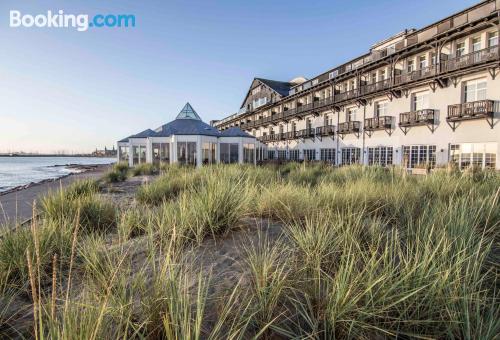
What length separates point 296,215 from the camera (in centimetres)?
427

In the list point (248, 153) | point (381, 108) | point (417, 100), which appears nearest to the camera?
point (417, 100)

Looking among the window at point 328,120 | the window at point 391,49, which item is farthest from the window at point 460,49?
the window at point 328,120

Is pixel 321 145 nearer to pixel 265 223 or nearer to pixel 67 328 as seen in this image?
pixel 265 223

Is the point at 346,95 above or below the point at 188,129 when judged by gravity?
above

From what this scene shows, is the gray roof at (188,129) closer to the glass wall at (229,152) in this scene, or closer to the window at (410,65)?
the glass wall at (229,152)

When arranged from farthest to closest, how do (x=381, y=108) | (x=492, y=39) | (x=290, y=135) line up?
(x=290, y=135) < (x=381, y=108) < (x=492, y=39)

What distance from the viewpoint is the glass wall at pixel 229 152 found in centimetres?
2389

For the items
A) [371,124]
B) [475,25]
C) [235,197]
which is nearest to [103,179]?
[235,197]

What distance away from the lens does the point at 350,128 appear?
24688 millimetres

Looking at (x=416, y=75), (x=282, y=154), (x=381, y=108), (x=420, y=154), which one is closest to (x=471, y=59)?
(x=416, y=75)

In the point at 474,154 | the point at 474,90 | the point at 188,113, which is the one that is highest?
the point at 188,113

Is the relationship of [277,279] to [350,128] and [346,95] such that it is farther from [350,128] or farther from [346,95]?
[346,95]

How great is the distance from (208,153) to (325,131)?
504 inches

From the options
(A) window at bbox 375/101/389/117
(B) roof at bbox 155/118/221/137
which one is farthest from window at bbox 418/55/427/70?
(B) roof at bbox 155/118/221/137
